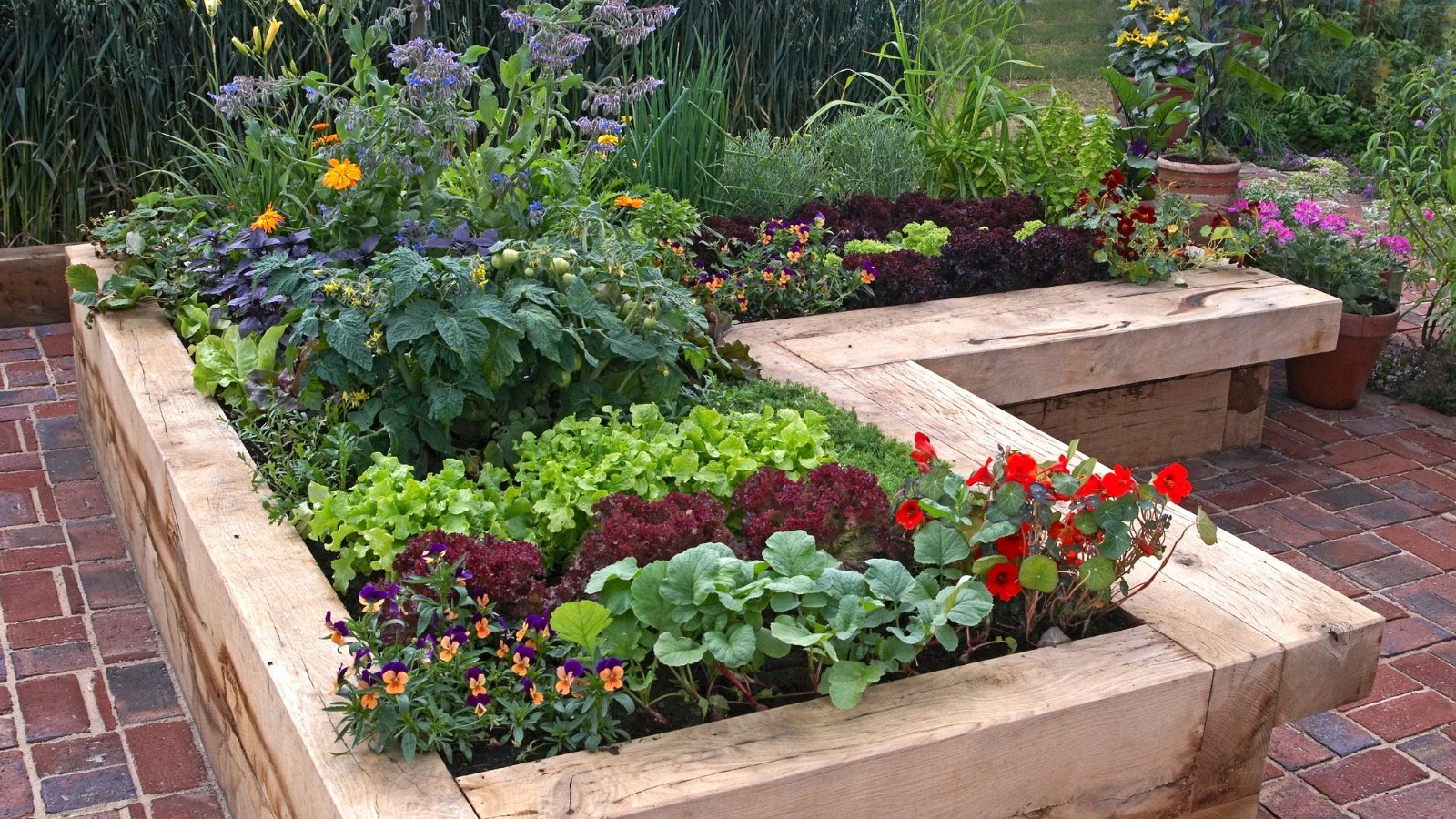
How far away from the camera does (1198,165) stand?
5449mm

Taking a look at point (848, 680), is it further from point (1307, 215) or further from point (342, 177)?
point (1307, 215)

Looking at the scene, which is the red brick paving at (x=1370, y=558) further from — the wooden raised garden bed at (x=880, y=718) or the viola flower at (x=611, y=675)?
the viola flower at (x=611, y=675)

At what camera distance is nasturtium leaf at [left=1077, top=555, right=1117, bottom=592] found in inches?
94.4

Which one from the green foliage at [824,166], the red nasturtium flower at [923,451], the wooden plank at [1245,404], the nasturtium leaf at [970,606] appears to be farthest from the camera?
the green foliage at [824,166]

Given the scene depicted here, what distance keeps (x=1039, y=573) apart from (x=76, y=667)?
7.94 feet

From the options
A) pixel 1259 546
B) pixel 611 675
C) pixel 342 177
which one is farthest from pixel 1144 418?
pixel 611 675

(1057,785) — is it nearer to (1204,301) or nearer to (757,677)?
(757,677)

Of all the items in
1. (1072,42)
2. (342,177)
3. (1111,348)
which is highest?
(342,177)

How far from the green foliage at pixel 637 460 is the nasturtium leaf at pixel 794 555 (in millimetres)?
510

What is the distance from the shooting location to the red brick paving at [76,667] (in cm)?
291

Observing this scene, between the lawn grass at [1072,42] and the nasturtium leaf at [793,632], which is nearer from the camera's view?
the nasturtium leaf at [793,632]

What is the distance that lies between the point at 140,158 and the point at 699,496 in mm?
4550

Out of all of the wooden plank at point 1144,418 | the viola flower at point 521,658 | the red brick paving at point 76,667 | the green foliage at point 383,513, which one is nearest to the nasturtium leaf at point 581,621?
the viola flower at point 521,658

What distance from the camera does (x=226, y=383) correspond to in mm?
3516
